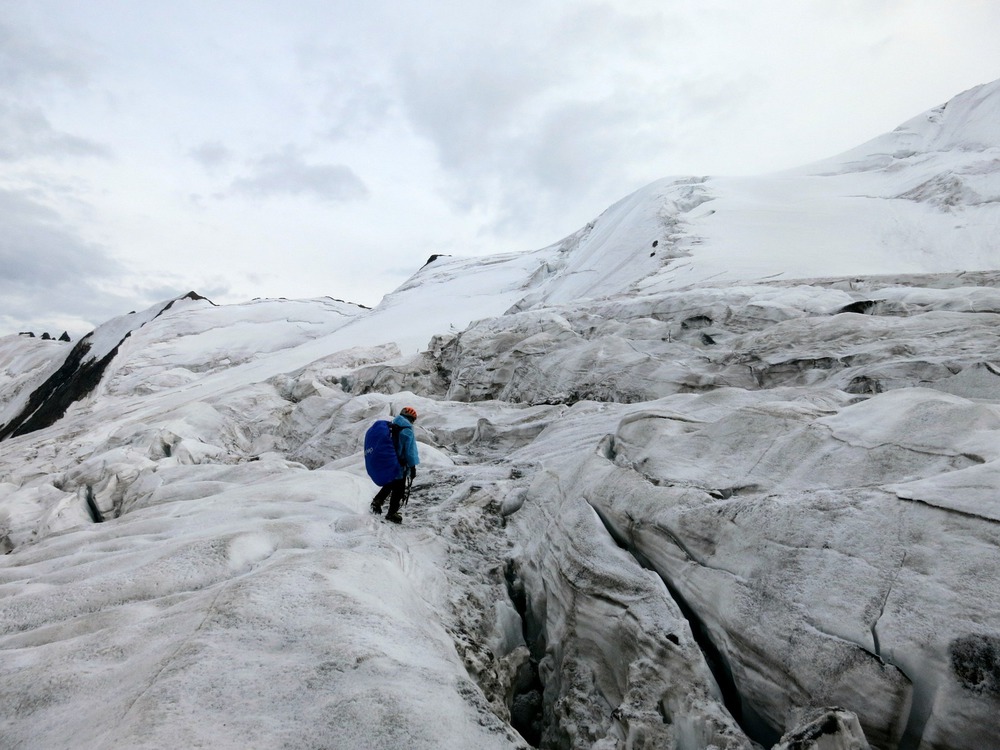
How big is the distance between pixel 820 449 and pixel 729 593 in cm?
216

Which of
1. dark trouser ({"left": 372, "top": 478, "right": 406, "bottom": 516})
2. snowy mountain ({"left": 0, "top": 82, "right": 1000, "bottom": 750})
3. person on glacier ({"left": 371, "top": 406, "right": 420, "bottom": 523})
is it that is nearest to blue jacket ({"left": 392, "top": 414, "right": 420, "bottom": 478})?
person on glacier ({"left": 371, "top": 406, "right": 420, "bottom": 523})

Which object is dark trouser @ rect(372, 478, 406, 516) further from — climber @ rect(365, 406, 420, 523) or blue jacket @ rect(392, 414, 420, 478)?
blue jacket @ rect(392, 414, 420, 478)

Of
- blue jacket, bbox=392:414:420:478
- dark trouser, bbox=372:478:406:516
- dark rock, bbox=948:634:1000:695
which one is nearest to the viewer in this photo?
dark rock, bbox=948:634:1000:695

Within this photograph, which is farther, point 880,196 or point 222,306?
point 222,306

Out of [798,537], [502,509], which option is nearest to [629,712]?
[798,537]

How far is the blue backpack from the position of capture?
815cm

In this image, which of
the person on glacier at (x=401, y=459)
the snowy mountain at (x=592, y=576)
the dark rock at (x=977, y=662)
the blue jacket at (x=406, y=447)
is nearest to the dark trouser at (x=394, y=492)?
the person on glacier at (x=401, y=459)

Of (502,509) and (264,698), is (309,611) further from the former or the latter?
(502,509)

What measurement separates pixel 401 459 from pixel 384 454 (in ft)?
0.80

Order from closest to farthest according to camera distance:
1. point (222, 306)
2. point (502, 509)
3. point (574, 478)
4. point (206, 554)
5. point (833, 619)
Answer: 1. point (833, 619)
2. point (206, 554)
3. point (574, 478)
4. point (502, 509)
5. point (222, 306)

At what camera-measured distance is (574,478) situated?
29.0ft

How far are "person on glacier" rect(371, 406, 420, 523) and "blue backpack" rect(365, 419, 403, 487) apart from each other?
3cm

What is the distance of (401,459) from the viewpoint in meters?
8.17

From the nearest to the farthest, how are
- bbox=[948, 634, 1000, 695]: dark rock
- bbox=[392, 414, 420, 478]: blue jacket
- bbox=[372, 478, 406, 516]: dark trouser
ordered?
bbox=[948, 634, 1000, 695]: dark rock < bbox=[392, 414, 420, 478]: blue jacket < bbox=[372, 478, 406, 516]: dark trouser
